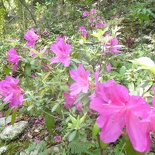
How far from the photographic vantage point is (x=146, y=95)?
83 cm

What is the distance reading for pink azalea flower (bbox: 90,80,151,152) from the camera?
0.67 m

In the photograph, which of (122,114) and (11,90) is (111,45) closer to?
(11,90)

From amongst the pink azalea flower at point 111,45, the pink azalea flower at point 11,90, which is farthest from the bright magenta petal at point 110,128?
the pink azalea flower at point 111,45

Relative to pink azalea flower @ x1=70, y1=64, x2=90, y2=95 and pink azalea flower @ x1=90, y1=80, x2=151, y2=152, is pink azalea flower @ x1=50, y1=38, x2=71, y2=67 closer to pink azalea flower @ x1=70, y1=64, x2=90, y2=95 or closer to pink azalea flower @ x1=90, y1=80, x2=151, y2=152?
pink azalea flower @ x1=70, y1=64, x2=90, y2=95

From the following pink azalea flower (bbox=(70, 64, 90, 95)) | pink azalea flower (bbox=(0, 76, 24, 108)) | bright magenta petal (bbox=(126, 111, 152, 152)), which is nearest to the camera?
bright magenta petal (bbox=(126, 111, 152, 152))

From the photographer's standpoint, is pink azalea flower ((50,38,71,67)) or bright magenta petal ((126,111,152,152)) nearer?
bright magenta petal ((126,111,152,152))

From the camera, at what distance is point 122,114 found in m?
0.71

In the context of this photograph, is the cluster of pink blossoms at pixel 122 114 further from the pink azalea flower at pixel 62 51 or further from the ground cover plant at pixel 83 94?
the pink azalea flower at pixel 62 51

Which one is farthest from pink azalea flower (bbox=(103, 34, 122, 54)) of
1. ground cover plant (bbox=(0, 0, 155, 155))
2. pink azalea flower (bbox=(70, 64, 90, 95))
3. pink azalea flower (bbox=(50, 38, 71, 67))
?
pink azalea flower (bbox=(70, 64, 90, 95))

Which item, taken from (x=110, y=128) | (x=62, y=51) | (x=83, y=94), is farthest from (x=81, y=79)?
(x=110, y=128)

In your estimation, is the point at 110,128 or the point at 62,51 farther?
the point at 62,51

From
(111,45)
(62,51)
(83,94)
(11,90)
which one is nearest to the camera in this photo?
(83,94)

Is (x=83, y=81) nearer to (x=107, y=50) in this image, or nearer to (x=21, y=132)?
(x=107, y=50)

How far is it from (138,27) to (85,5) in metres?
2.57
